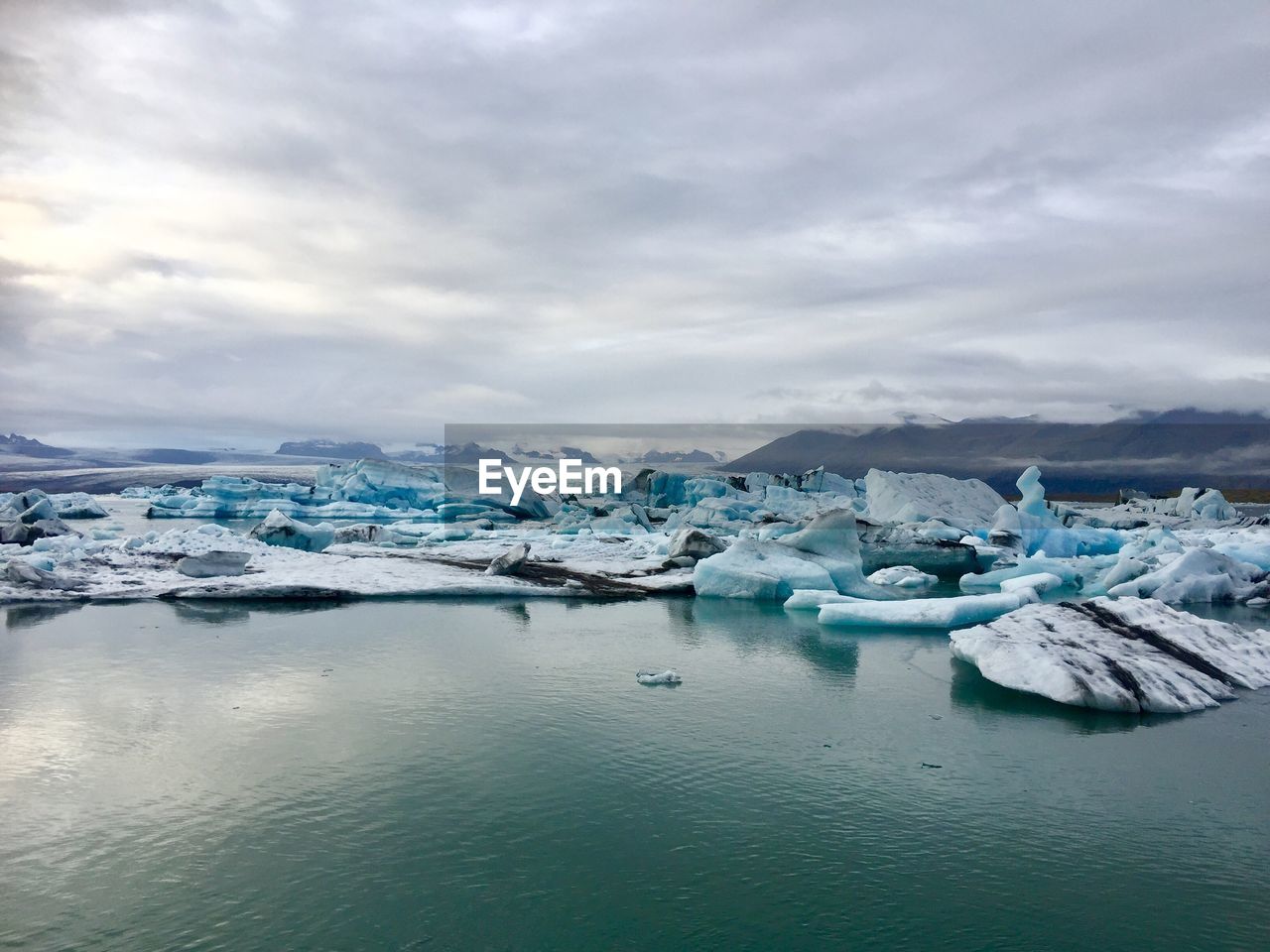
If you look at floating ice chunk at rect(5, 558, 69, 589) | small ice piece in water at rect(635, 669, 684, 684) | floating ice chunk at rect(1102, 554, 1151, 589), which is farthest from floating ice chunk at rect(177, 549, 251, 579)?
floating ice chunk at rect(1102, 554, 1151, 589)

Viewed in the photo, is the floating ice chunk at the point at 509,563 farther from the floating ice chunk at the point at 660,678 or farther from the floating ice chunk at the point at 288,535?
the floating ice chunk at the point at 660,678

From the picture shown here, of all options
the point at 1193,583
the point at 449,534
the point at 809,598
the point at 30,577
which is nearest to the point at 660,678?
the point at 809,598

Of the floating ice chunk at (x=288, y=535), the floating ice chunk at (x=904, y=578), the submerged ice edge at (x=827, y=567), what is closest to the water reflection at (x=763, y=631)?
the submerged ice edge at (x=827, y=567)

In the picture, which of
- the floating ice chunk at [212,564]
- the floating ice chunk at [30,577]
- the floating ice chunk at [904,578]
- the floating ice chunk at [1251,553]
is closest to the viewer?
the floating ice chunk at [30,577]

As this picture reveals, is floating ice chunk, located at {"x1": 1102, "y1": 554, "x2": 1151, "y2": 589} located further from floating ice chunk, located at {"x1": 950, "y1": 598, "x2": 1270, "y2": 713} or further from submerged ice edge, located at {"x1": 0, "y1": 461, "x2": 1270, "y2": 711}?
floating ice chunk, located at {"x1": 950, "y1": 598, "x2": 1270, "y2": 713}

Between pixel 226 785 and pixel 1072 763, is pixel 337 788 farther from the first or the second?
pixel 1072 763
